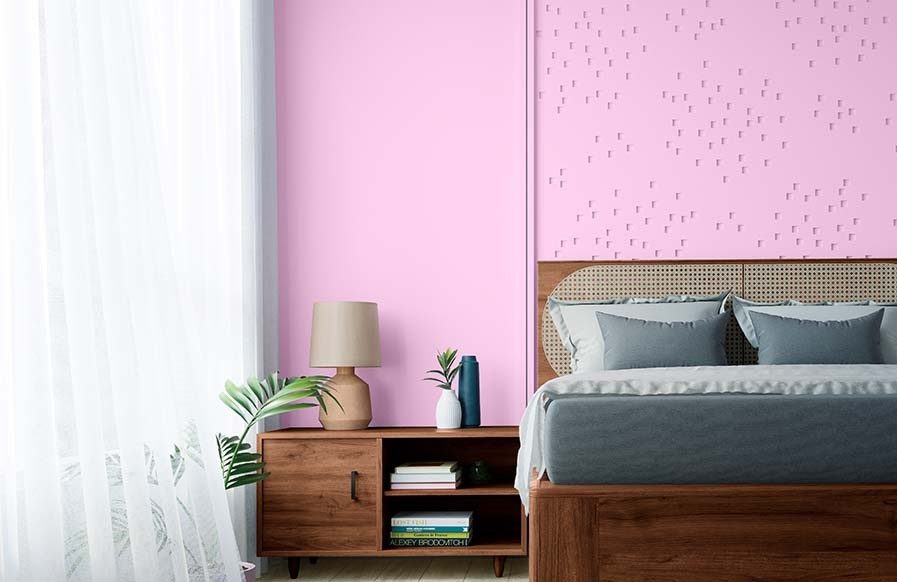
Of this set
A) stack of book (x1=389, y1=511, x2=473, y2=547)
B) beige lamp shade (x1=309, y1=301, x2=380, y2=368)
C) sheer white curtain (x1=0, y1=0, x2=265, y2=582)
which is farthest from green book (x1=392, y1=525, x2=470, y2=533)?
sheer white curtain (x1=0, y1=0, x2=265, y2=582)

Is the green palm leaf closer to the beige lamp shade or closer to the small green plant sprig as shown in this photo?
the beige lamp shade

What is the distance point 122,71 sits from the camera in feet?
8.04

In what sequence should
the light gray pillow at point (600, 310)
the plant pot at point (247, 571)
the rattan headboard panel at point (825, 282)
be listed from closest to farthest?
the plant pot at point (247, 571) < the light gray pillow at point (600, 310) < the rattan headboard panel at point (825, 282)

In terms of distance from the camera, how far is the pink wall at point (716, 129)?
13.6 ft

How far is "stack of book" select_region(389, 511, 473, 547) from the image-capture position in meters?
3.64

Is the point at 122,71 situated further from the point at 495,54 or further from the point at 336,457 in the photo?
the point at 495,54

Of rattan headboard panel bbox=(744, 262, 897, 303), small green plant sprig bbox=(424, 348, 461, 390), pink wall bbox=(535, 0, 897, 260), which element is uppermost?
pink wall bbox=(535, 0, 897, 260)

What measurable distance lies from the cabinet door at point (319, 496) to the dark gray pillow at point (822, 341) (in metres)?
1.61

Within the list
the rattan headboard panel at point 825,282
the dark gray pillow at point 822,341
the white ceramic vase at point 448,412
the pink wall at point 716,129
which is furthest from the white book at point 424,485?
the rattan headboard panel at point 825,282

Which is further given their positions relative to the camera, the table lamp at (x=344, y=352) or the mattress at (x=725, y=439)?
the table lamp at (x=344, y=352)

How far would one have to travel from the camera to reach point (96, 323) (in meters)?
2.30

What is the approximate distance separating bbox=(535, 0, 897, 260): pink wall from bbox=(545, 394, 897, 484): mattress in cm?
193

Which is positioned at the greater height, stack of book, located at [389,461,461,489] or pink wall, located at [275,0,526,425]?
pink wall, located at [275,0,526,425]

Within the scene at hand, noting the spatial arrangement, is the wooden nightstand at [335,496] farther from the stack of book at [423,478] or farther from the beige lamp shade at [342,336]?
the beige lamp shade at [342,336]
